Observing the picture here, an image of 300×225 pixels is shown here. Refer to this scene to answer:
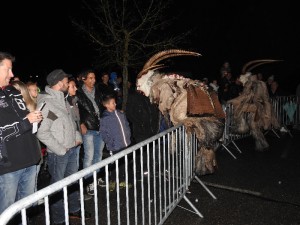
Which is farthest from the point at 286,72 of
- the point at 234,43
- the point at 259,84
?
the point at 259,84

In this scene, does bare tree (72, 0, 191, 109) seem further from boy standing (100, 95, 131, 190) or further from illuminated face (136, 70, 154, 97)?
boy standing (100, 95, 131, 190)

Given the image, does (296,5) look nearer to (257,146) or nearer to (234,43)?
(234,43)

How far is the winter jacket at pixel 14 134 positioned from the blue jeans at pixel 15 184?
11 cm

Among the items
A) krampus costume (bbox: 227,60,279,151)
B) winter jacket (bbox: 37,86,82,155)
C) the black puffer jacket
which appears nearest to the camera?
winter jacket (bbox: 37,86,82,155)

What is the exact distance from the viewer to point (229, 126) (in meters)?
8.91

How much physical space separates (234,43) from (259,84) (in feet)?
47.5

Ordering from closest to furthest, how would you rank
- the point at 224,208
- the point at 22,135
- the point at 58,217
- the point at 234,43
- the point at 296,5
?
the point at 22,135 < the point at 58,217 < the point at 224,208 < the point at 296,5 < the point at 234,43

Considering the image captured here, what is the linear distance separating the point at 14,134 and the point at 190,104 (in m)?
2.79

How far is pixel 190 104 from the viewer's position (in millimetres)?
5359

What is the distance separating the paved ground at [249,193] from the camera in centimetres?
485

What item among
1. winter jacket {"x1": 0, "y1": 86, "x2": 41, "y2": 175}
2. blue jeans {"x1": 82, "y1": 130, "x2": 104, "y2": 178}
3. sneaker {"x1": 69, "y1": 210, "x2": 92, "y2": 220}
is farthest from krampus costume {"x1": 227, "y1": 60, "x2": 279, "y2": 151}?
winter jacket {"x1": 0, "y1": 86, "x2": 41, "y2": 175}

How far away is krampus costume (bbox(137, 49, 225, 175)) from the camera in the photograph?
5371 mm

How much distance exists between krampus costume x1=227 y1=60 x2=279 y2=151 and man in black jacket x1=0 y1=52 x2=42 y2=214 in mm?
6125

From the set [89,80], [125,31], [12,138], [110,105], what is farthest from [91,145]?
[125,31]
